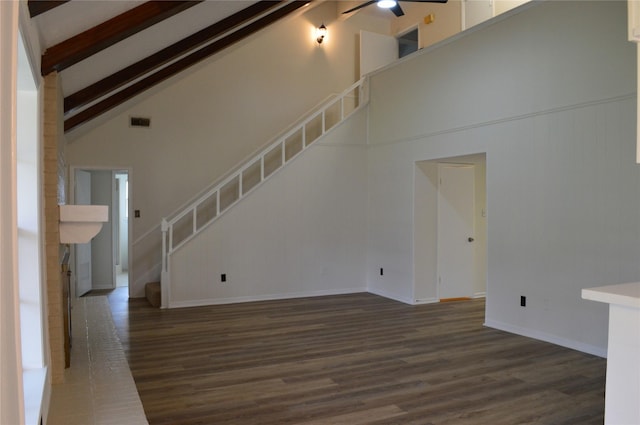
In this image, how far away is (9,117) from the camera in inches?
51.4

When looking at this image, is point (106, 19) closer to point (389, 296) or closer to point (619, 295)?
point (619, 295)

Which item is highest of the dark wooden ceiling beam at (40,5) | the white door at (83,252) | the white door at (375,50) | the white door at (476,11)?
the white door at (476,11)

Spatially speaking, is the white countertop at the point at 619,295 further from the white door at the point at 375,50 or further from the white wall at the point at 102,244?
the white wall at the point at 102,244

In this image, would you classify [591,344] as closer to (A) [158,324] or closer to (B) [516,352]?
(B) [516,352]

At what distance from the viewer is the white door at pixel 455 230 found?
22.9 feet

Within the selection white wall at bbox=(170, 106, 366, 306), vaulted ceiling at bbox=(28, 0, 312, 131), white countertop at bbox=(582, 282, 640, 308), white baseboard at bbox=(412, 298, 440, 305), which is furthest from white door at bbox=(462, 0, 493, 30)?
white countertop at bbox=(582, 282, 640, 308)

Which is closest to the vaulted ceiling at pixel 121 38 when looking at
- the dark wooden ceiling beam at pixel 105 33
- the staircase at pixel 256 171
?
the dark wooden ceiling beam at pixel 105 33

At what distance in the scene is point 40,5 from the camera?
2305 mm

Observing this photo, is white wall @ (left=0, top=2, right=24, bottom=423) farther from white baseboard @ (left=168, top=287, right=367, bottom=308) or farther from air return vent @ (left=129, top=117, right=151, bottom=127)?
air return vent @ (left=129, top=117, right=151, bottom=127)

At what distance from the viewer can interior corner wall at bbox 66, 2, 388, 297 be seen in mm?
7340

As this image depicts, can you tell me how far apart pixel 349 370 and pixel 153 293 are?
147 inches

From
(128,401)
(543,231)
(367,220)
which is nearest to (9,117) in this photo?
(128,401)

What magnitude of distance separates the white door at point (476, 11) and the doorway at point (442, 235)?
9.06ft

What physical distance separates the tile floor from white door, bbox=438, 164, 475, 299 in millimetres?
4680
